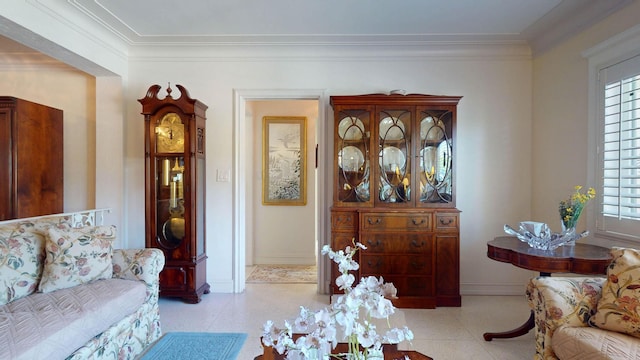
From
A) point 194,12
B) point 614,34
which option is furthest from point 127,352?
point 614,34

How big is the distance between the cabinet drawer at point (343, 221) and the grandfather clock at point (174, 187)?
4.37 feet

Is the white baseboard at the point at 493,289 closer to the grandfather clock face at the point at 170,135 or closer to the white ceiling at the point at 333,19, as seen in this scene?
the white ceiling at the point at 333,19

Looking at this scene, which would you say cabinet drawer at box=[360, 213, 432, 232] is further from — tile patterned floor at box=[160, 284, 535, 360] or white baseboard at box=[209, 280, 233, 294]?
white baseboard at box=[209, 280, 233, 294]

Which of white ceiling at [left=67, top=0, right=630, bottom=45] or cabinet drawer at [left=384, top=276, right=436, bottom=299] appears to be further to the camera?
cabinet drawer at [left=384, top=276, right=436, bottom=299]

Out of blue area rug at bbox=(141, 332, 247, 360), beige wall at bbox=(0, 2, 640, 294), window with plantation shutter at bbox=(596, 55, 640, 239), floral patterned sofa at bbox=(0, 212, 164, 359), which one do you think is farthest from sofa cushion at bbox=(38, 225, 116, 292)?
window with plantation shutter at bbox=(596, 55, 640, 239)

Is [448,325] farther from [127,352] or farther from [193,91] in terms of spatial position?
[193,91]

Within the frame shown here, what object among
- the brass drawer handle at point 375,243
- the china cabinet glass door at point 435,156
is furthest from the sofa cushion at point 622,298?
the brass drawer handle at point 375,243

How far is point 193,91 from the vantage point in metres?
3.41

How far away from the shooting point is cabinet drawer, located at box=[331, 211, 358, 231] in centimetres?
307

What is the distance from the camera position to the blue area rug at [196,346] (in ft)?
7.02

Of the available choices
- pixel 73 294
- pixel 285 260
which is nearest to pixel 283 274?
pixel 285 260

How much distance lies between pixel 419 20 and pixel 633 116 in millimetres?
1731

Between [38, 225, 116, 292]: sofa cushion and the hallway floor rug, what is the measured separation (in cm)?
182

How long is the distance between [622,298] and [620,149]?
1346 mm
